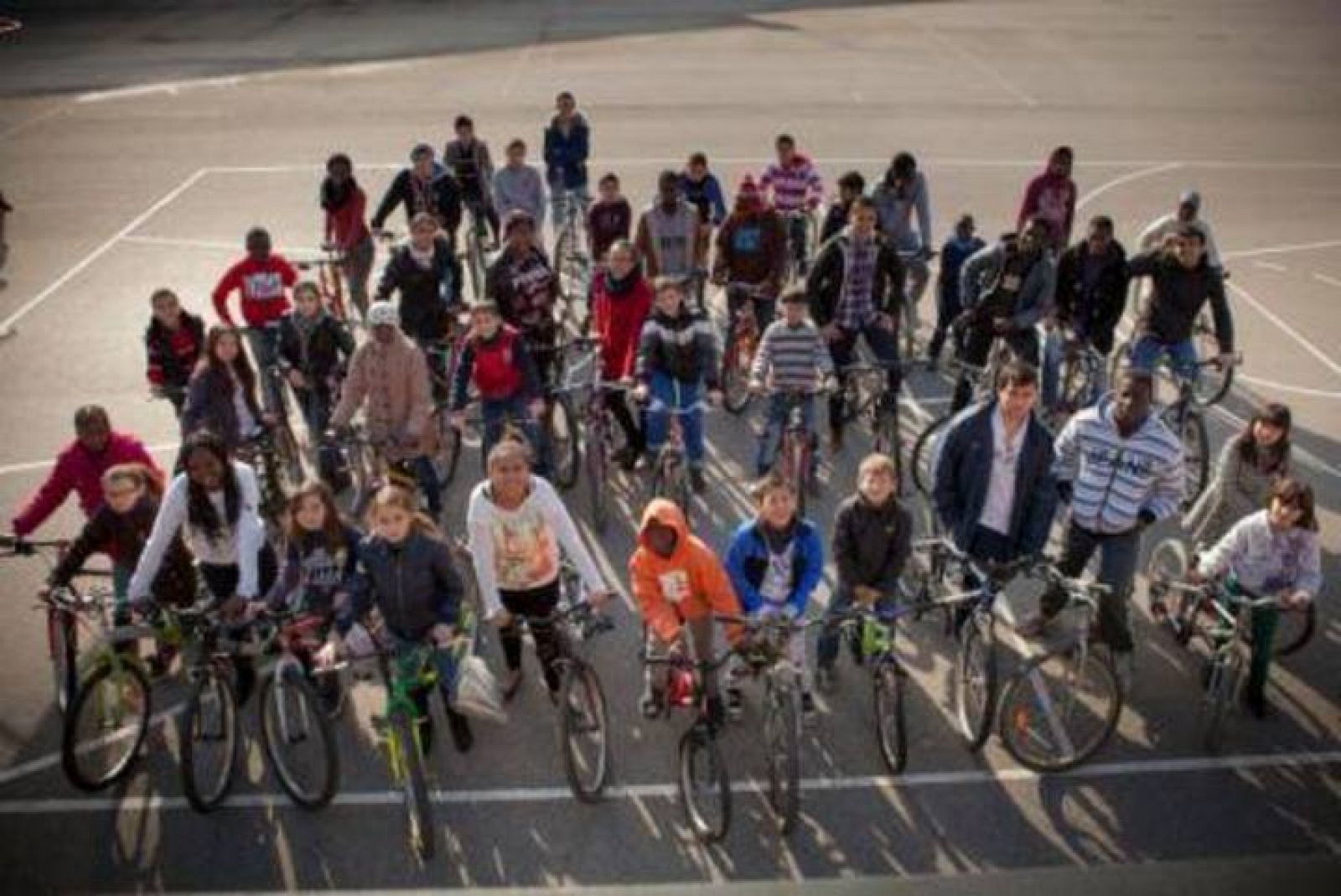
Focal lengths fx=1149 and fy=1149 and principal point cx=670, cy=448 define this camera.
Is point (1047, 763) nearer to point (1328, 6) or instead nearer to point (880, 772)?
point (880, 772)

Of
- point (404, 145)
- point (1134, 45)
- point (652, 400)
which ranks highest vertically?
point (1134, 45)

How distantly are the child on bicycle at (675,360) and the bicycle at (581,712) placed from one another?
106 inches

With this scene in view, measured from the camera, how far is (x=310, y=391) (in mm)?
10656

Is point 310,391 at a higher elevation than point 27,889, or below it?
higher

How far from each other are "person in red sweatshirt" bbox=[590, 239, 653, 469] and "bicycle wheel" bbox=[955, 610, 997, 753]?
12.4 ft

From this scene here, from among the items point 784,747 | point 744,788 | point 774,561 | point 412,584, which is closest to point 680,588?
point 774,561

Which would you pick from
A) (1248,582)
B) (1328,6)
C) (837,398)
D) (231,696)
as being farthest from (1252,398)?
(1328,6)

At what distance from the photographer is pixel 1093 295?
36.0 feet

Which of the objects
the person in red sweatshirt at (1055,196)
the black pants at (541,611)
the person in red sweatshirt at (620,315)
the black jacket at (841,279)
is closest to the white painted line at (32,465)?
the person in red sweatshirt at (620,315)

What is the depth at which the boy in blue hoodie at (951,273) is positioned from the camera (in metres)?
12.2

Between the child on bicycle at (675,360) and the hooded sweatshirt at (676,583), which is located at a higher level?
the child on bicycle at (675,360)

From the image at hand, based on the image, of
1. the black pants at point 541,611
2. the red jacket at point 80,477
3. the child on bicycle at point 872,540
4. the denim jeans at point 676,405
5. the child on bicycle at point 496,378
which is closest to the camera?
the child on bicycle at point 872,540

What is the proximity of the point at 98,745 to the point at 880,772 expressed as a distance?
5.11 metres

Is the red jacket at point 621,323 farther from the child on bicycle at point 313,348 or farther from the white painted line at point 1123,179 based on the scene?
the white painted line at point 1123,179
